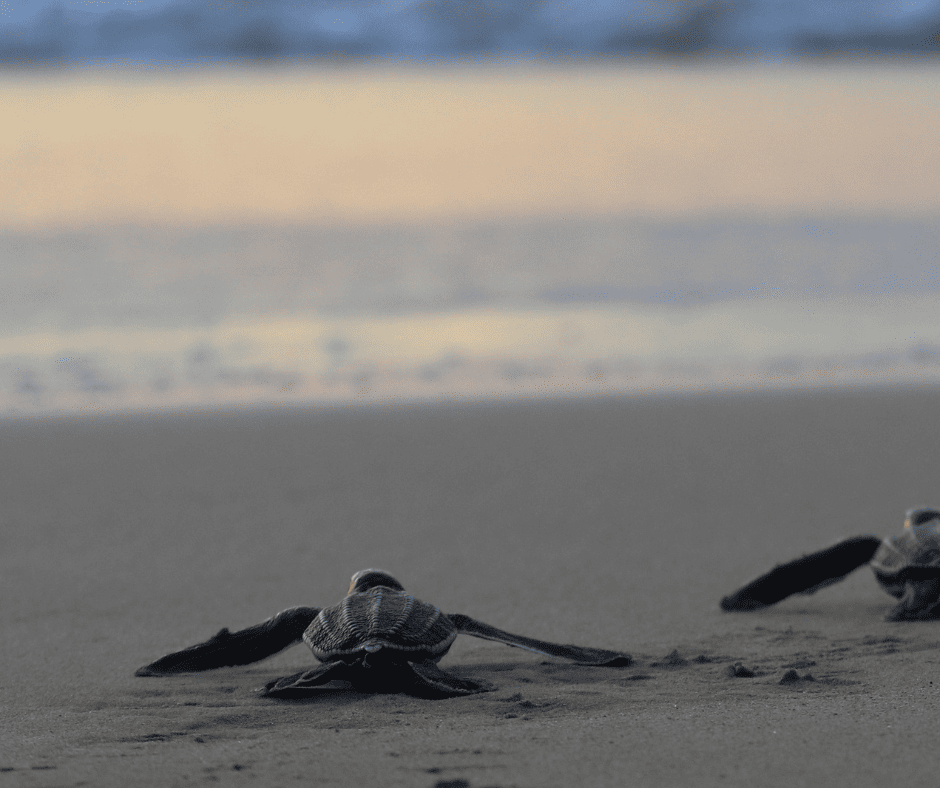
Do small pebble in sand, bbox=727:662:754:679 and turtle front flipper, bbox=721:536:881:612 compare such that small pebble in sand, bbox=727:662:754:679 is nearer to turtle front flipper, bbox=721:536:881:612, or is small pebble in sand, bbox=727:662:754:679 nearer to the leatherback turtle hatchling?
the leatherback turtle hatchling

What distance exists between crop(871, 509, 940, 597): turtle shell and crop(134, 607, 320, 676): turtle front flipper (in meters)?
1.69

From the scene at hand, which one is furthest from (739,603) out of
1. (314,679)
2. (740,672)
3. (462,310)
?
(462,310)

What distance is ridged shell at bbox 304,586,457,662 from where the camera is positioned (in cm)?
277

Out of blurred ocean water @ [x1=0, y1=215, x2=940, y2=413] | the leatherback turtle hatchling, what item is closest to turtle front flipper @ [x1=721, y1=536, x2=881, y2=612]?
the leatherback turtle hatchling

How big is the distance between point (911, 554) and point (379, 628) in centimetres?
165

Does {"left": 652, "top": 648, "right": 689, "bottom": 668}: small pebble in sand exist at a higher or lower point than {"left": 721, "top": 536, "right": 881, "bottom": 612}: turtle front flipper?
lower

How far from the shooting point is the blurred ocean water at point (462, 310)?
7.46 m

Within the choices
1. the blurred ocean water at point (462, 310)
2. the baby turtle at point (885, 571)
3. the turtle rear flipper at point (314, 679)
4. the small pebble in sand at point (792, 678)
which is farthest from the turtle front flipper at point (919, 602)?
the blurred ocean water at point (462, 310)

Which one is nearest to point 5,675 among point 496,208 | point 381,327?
point 381,327

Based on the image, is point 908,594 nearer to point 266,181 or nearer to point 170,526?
point 170,526

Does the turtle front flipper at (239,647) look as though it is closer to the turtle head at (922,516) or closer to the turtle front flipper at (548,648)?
the turtle front flipper at (548,648)

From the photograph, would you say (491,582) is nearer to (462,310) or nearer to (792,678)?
(792,678)

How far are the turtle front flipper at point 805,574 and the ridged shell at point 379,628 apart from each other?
113 cm

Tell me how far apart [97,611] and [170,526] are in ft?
3.30
